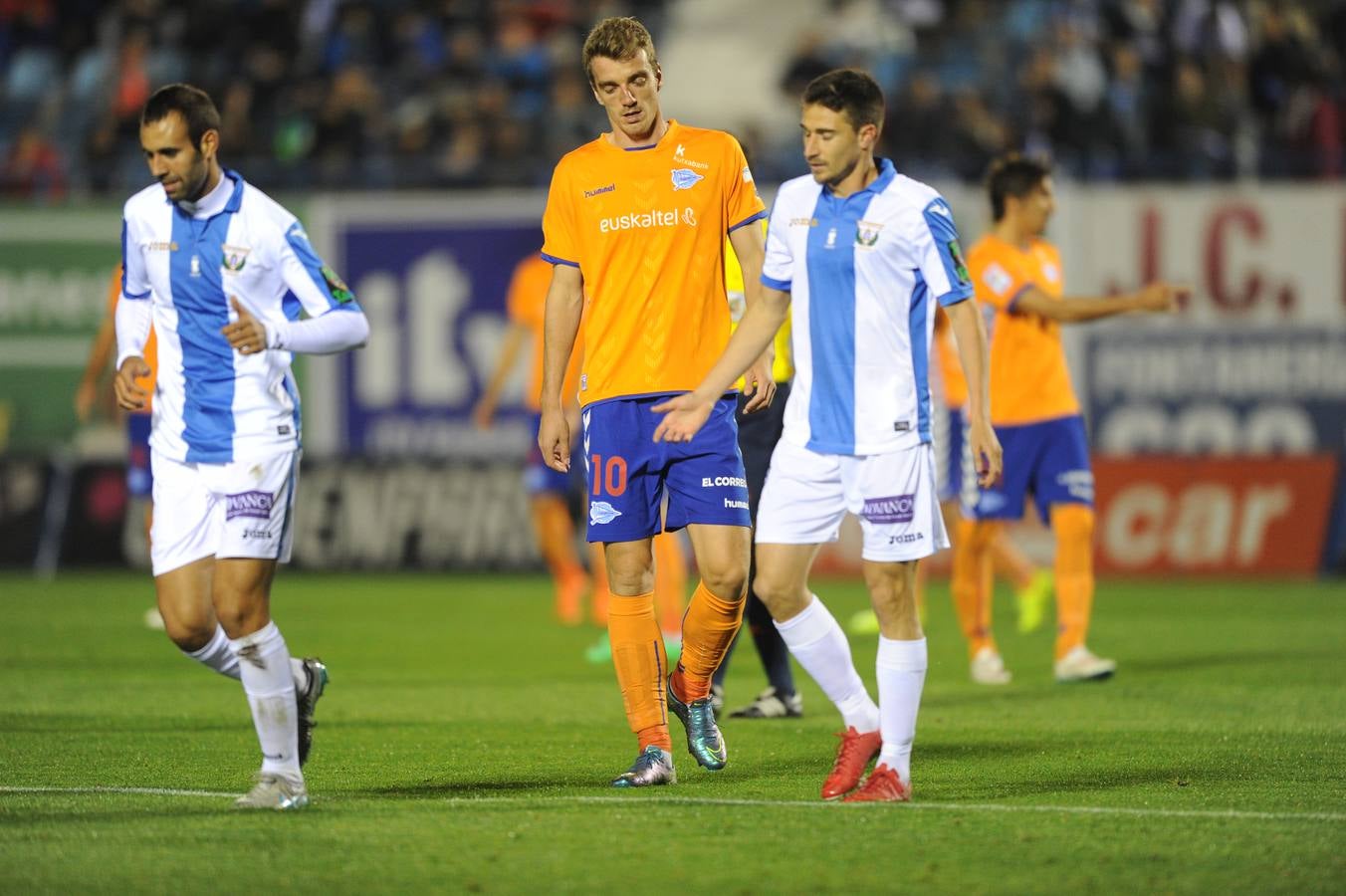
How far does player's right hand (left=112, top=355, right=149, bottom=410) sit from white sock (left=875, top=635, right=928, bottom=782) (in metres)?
2.56

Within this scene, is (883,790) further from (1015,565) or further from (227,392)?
(1015,565)

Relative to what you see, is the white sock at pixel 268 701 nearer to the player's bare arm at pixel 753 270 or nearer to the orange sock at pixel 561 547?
the player's bare arm at pixel 753 270

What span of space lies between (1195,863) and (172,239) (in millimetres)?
3724

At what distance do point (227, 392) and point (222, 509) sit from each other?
0.39 meters

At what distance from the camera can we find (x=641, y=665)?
700 centimetres

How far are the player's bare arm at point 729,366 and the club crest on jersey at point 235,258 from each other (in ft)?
4.69

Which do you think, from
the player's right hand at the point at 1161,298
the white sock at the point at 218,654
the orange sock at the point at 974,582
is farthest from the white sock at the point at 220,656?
the orange sock at the point at 974,582

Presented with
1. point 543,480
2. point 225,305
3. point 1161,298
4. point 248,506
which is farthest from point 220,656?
point 543,480

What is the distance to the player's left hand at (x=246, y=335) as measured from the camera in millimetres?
6207

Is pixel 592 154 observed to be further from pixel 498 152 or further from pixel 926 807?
pixel 498 152

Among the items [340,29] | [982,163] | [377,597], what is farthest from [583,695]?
[340,29]

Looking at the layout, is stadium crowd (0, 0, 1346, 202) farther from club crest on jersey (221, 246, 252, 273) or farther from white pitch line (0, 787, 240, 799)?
white pitch line (0, 787, 240, 799)

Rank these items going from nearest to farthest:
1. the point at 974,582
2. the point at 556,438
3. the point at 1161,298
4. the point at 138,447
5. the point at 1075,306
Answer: the point at 556,438 → the point at 1161,298 → the point at 1075,306 → the point at 974,582 → the point at 138,447

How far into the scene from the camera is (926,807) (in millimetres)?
6410
